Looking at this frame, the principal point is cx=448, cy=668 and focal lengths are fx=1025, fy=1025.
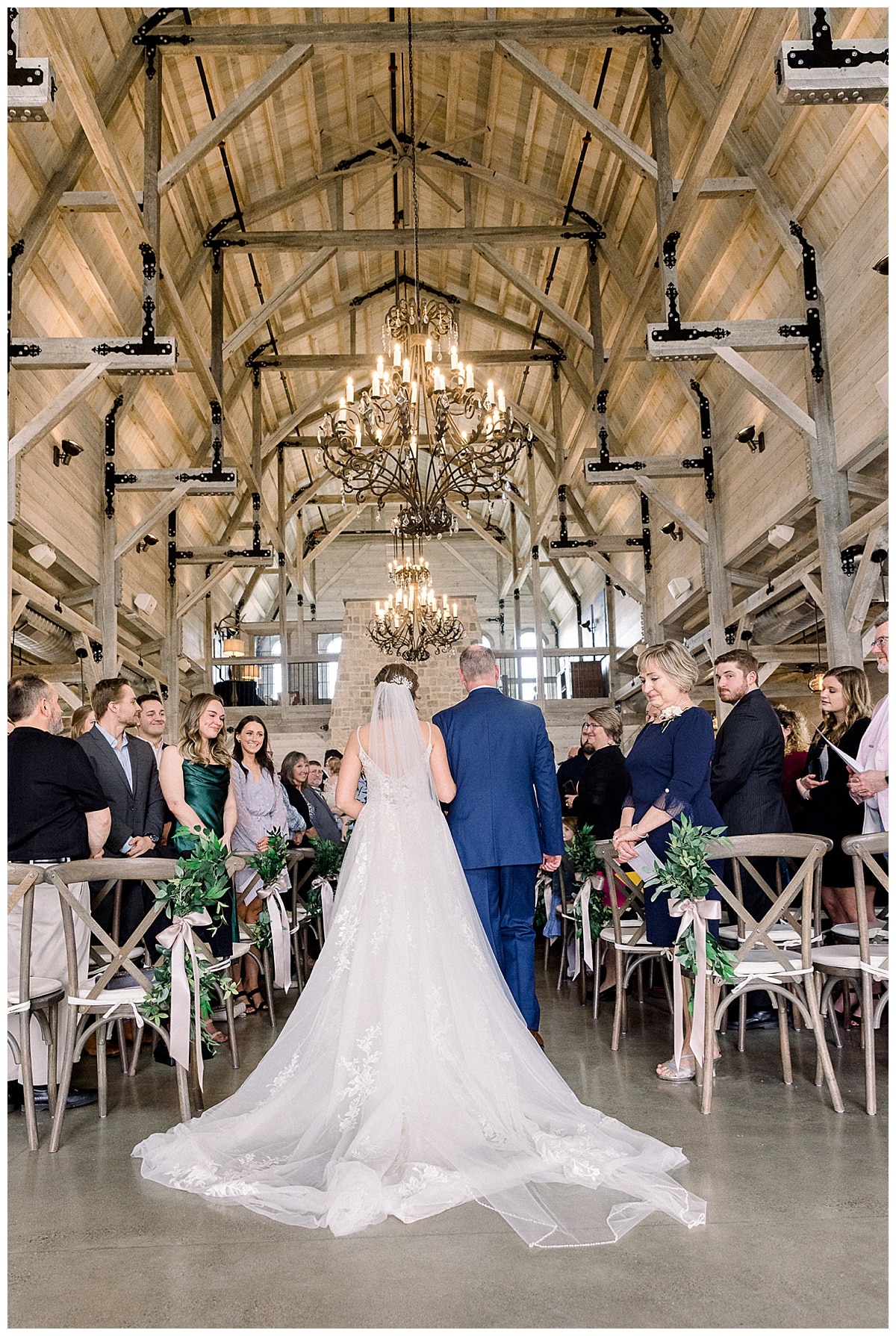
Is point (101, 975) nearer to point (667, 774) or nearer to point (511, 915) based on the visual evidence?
point (511, 915)

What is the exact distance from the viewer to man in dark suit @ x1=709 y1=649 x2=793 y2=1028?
13.9 feet

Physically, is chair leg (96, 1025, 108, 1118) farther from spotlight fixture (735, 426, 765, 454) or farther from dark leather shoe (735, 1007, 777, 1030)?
spotlight fixture (735, 426, 765, 454)

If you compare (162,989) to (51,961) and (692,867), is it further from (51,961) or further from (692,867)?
(692,867)

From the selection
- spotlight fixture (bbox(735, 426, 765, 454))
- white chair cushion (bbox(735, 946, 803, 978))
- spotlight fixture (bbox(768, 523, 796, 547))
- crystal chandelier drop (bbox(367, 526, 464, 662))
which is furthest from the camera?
crystal chandelier drop (bbox(367, 526, 464, 662))

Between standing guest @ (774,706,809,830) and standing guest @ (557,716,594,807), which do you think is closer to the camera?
standing guest @ (774,706,809,830)

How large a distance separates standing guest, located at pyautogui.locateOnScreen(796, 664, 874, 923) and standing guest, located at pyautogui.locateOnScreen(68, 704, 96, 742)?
334cm

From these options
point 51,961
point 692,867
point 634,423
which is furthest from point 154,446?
point 692,867

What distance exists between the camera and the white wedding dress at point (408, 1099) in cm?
258

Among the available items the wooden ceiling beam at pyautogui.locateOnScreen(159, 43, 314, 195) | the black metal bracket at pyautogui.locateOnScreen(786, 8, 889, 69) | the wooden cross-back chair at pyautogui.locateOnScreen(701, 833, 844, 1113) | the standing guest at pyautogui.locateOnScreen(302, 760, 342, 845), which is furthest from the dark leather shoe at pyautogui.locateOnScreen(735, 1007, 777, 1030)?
the wooden ceiling beam at pyautogui.locateOnScreen(159, 43, 314, 195)

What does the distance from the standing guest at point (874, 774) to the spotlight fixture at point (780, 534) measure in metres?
4.53

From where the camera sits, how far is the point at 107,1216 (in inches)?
102

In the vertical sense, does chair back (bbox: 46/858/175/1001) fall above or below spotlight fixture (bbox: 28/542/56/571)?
below

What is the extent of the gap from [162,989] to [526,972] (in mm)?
1404

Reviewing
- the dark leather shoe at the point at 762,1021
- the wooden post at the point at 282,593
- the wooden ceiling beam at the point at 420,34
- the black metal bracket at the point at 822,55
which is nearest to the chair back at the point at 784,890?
the dark leather shoe at the point at 762,1021
